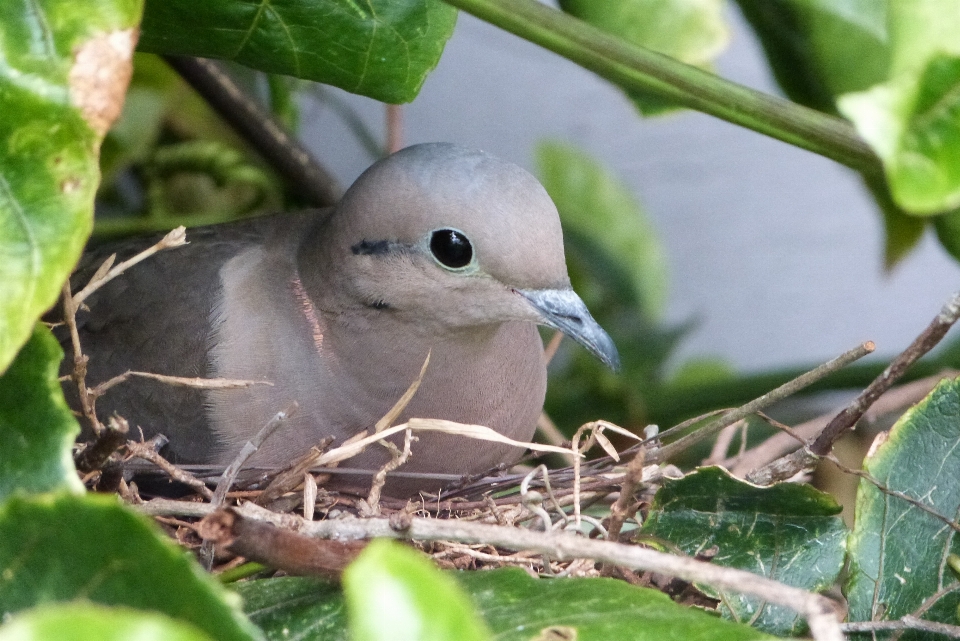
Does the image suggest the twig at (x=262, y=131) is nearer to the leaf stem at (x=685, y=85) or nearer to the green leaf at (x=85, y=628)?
the leaf stem at (x=685, y=85)

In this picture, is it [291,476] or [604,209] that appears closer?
[291,476]

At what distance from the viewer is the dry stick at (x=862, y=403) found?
0.74 m

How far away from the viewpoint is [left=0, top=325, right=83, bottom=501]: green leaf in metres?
0.67

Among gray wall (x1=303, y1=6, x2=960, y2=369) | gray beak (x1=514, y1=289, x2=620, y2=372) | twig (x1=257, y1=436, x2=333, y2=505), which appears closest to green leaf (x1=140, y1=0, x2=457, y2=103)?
gray beak (x1=514, y1=289, x2=620, y2=372)

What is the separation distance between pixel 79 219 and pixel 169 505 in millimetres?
303

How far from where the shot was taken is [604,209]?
2.35 metres

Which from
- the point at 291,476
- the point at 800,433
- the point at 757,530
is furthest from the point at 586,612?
the point at 800,433

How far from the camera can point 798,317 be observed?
305 cm

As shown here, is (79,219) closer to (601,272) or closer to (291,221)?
(291,221)

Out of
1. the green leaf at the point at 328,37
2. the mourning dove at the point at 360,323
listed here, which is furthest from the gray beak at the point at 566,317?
the green leaf at the point at 328,37

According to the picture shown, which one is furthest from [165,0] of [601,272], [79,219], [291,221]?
[601,272]

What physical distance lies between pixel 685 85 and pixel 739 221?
7.14ft

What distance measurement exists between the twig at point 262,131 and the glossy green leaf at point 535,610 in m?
0.83

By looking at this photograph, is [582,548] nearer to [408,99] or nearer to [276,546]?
[276,546]
